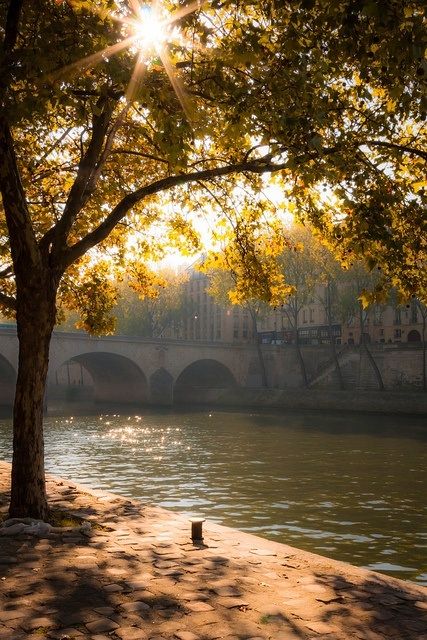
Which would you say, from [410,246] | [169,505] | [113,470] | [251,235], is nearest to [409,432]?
[113,470]

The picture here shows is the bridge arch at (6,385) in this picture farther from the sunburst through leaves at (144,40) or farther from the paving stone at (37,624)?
the paving stone at (37,624)

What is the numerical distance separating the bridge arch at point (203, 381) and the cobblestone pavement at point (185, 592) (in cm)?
6254

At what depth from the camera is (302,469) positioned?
79.4 ft

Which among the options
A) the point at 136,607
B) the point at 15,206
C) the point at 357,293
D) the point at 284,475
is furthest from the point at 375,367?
the point at 136,607

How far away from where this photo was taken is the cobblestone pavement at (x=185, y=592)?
5.97 m

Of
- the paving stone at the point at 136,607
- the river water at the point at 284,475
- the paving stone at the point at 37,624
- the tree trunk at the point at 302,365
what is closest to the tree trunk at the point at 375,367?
the tree trunk at the point at 302,365

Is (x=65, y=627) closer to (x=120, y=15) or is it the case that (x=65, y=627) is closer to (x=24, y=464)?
(x=24, y=464)

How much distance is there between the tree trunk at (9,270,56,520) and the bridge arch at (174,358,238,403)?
6130 cm

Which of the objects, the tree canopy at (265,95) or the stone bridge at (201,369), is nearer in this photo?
the tree canopy at (265,95)

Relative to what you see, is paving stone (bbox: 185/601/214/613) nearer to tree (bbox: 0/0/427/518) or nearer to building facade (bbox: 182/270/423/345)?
tree (bbox: 0/0/427/518)

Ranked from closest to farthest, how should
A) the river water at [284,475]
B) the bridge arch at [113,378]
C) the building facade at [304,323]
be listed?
the river water at [284,475] < the bridge arch at [113,378] < the building facade at [304,323]

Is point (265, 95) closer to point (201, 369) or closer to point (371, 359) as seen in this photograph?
point (371, 359)

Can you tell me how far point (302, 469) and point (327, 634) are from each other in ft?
60.7

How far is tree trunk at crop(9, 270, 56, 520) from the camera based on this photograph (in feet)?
33.3
